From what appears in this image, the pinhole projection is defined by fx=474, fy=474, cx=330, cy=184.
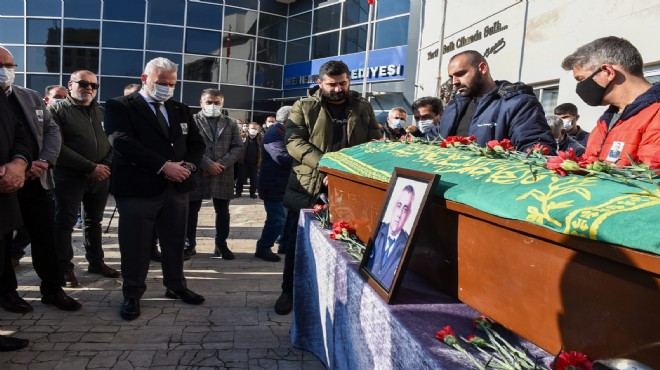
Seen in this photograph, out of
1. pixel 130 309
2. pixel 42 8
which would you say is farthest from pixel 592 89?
pixel 42 8

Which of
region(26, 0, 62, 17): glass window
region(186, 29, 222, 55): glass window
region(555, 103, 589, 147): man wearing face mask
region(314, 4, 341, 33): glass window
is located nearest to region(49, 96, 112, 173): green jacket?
region(555, 103, 589, 147): man wearing face mask

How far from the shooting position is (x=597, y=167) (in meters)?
1.20

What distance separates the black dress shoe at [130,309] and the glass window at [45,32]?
1904cm

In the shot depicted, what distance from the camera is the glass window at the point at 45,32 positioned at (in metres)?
18.7

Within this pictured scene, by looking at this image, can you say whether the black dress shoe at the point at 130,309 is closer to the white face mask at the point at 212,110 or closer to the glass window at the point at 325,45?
the white face mask at the point at 212,110

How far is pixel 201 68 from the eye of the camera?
1962 cm

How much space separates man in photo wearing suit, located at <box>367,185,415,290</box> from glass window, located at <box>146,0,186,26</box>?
1959 cm

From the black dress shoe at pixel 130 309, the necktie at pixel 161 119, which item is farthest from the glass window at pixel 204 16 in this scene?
the black dress shoe at pixel 130 309

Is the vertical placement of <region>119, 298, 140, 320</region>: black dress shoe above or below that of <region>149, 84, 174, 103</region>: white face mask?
below

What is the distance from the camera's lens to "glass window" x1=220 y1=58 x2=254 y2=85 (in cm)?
2000

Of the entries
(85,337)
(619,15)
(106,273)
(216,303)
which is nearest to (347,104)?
(216,303)

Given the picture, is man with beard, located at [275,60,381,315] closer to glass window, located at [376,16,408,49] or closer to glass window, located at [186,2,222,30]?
glass window, located at [376,16,408,49]

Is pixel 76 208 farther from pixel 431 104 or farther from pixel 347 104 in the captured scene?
pixel 431 104

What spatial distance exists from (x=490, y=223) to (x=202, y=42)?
2001 centimetres
